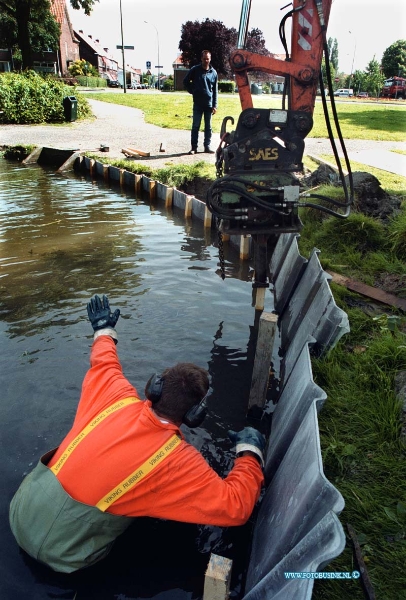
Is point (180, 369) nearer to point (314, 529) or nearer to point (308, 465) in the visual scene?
point (308, 465)

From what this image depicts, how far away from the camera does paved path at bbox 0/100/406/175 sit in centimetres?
1261

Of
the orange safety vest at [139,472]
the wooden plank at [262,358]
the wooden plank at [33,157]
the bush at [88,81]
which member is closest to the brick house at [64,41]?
the bush at [88,81]

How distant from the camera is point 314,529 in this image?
6.59 feet

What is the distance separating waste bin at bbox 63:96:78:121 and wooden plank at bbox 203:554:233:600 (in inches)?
862

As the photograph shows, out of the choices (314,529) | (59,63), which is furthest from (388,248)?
(59,63)

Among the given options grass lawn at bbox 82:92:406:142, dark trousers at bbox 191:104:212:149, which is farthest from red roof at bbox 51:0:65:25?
Result: dark trousers at bbox 191:104:212:149

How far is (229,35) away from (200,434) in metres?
52.0

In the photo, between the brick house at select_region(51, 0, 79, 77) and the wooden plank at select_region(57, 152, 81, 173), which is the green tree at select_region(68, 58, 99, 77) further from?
the wooden plank at select_region(57, 152, 81, 173)

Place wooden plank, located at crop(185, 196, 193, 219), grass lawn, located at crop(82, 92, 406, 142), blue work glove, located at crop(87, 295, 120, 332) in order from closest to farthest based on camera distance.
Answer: blue work glove, located at crop(87, 295, 120, 332) < wooden plank, located at crop(185, 196, 193, 219) < grass lawn, located at crop(82, 92, 406, 142)

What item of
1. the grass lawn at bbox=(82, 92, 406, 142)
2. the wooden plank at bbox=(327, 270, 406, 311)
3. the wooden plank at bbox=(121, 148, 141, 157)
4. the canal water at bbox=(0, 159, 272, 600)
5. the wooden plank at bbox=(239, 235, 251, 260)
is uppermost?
the grass lawn at bbox=(82, 92, 406, 142)

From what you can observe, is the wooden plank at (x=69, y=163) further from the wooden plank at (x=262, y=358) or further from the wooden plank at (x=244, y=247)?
the wooden plank at (x=262, y=358)

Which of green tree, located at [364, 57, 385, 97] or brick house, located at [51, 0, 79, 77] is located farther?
brick house, located at [51, 0, 79, 77]

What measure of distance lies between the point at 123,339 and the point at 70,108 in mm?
18471

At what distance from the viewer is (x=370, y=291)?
570 cm
